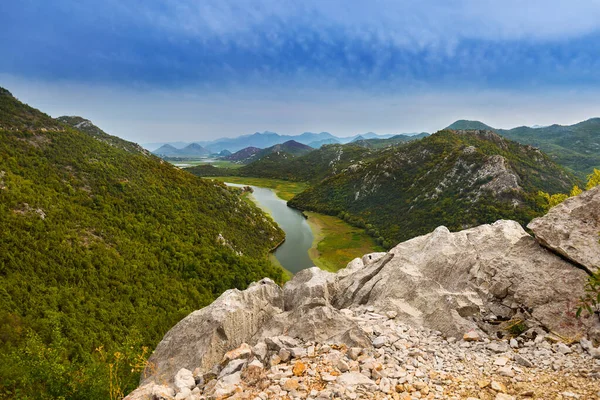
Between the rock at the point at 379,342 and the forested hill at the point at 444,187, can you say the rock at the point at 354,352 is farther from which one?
the forested hill at the point at 444,187

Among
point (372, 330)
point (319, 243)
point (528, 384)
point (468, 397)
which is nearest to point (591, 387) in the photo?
point (528, 384)

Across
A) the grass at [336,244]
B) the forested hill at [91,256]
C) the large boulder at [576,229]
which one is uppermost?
the large boulder at [576,229]

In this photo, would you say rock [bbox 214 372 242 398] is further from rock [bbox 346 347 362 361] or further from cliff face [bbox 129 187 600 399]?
rock [bbox 346 347 362 361]

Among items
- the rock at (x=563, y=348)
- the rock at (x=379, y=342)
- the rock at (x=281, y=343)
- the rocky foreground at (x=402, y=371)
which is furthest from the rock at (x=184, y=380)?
the rock at (x=563, y=348)

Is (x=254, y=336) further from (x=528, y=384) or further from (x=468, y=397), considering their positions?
(x=528, y=384)

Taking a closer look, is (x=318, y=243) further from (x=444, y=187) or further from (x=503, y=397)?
(x=503, y=397)

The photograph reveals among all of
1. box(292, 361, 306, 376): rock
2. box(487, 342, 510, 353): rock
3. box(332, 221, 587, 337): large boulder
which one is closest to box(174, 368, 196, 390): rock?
box(292, 361, 306, 376): rock
